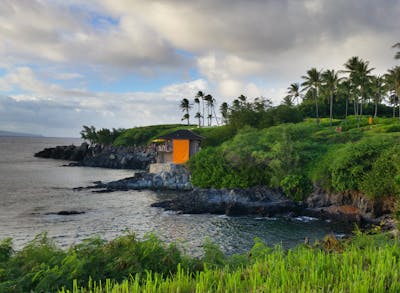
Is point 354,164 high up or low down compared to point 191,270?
up

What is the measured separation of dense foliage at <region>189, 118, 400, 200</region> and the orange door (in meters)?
12.4

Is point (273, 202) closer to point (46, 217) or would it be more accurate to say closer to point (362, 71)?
point (46, 217)

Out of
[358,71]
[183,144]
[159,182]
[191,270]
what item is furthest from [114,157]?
[191,270]

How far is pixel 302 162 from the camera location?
46.2 m

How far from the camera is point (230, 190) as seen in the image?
47406 millimetres

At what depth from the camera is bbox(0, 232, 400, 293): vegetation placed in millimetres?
6172

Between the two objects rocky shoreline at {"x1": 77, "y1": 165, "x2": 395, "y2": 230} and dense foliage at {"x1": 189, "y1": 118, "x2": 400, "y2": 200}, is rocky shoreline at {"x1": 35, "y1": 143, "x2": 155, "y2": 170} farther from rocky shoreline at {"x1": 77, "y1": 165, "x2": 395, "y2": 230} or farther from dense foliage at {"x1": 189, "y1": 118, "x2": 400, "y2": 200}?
rocky shoreline at {"x1": 77, "y1": 165, "x2": 395, "y2": 230}

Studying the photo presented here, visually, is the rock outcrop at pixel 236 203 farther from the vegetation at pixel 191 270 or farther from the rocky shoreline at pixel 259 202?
the vegetation at pixel 191 270

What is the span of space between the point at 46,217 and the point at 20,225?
12.3ft

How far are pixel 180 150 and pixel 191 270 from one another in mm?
57990

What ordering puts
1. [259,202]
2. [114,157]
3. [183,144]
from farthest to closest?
[114,157]
[183,144]
[259,202]

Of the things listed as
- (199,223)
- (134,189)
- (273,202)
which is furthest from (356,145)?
(134,189)

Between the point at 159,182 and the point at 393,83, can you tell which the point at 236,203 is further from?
the point at 393,83

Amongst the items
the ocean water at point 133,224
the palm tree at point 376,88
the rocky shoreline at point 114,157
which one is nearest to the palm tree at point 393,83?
the palm tree at point 376,88
